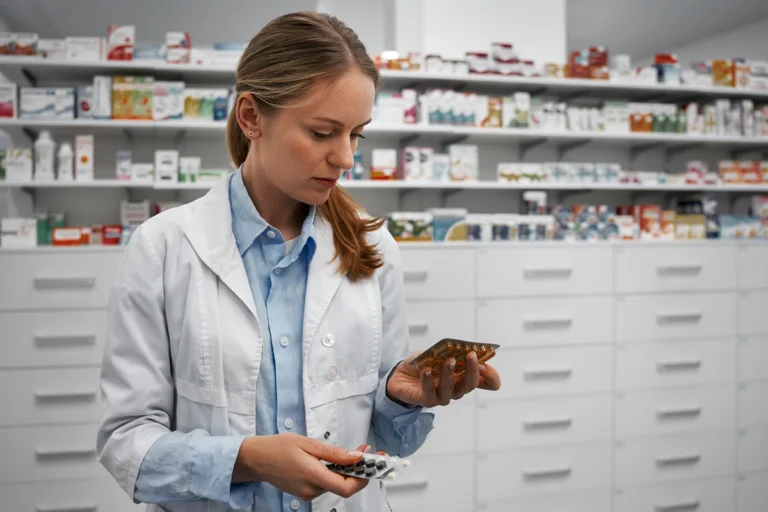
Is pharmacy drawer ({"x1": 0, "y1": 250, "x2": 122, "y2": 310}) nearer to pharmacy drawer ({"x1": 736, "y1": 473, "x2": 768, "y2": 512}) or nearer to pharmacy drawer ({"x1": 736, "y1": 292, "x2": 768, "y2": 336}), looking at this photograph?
pharmacy drawer ({"x1": 736, "y1": 292, "x2": 768, "y2": 336})

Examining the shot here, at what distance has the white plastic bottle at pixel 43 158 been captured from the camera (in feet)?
10.8

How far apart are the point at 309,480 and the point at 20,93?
10.5 ft

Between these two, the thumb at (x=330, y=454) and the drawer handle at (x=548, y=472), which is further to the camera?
the drawer handle at (x=548, y=472)

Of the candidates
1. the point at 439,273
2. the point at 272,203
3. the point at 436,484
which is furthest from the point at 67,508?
the point at 272,203

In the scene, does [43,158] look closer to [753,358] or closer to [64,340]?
[64,340]

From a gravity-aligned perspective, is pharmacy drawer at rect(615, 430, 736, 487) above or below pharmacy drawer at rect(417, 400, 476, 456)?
below

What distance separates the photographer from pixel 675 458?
368 cm

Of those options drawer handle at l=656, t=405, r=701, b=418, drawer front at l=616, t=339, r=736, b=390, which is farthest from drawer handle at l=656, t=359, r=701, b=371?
drawer handle at l=656, t=405, r=701, b=418

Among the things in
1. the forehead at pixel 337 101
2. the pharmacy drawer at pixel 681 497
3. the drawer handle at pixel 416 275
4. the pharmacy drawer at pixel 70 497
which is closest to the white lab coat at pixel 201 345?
the forehead at pixel 337 101

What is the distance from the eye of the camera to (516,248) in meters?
3.48

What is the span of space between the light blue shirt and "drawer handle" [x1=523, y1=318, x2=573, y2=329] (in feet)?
7.61

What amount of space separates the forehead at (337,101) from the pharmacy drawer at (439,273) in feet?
7.44

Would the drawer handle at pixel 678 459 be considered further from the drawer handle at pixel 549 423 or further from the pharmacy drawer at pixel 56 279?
the pharmacy drawer at pixel 56 279

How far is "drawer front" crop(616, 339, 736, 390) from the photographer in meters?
3.63
